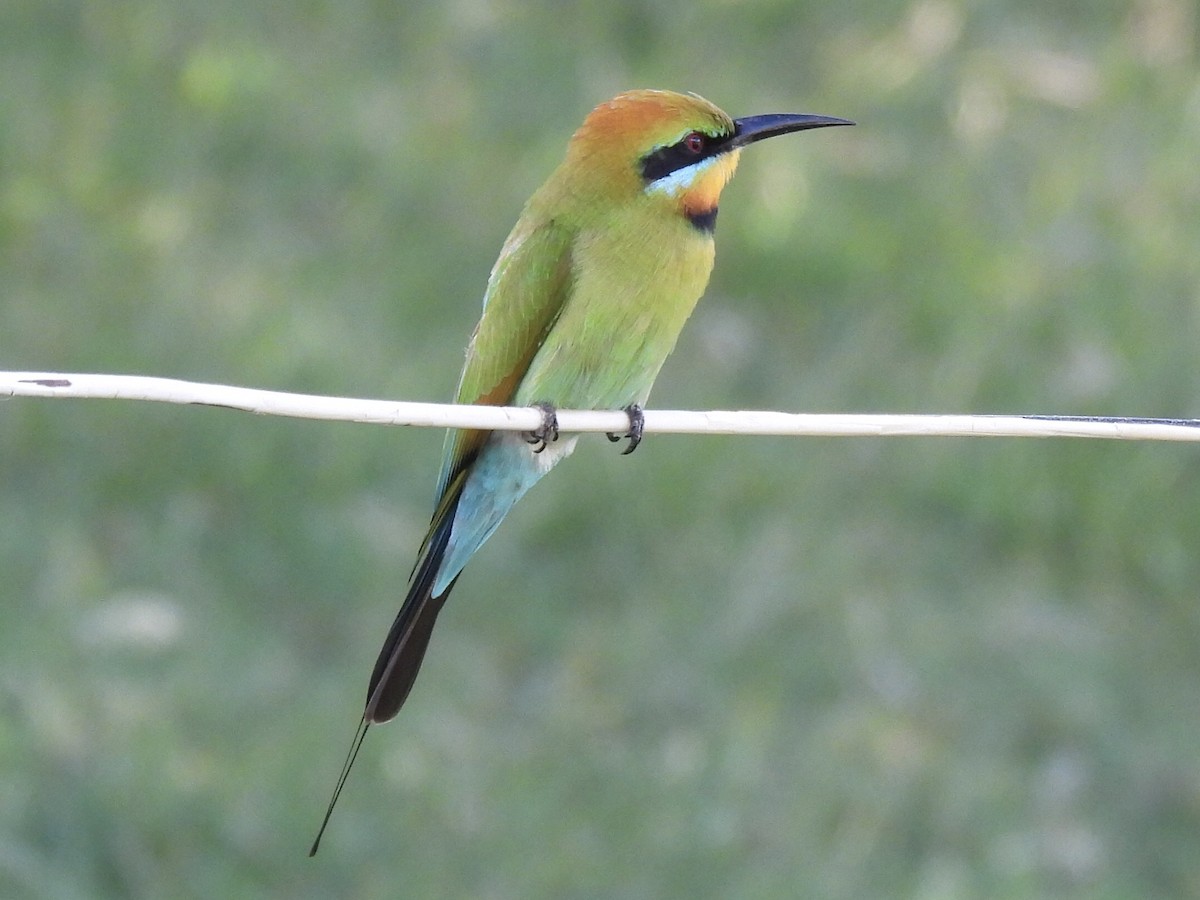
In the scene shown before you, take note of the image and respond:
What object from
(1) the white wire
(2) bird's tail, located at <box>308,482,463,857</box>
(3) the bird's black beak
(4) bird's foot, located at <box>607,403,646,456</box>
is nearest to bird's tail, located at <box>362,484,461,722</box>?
(2) bird's tail, located at <box>308,482,463,857</box>

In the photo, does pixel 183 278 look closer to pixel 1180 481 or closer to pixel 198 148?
pixel 198 148

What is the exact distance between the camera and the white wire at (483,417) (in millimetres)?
1766

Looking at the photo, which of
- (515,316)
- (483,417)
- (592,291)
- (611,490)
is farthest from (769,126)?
(611,490)

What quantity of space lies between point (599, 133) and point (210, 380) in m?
1.67

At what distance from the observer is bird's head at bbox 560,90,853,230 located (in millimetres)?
2957

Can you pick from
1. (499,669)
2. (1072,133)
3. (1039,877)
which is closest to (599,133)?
(499,669)

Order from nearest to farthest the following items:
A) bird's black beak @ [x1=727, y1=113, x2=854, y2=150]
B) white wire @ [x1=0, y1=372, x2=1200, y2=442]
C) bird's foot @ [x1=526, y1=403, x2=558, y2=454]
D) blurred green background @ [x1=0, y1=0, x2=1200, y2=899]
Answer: white wire @ [x1=0, y1=372, x2=1200, y2=442] < bird's foot @ [x1=526, y1=403, x2=558, y2=454] < bird's black beak @ [x1=727, y1=113, x2=854, y2=150] < blurred green background @ [x1=0, y1=0, x2=1200, y2=899]

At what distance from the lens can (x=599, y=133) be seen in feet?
9.82

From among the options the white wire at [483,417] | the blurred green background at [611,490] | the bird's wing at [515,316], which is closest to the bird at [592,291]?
the bird's wing at [515,316]

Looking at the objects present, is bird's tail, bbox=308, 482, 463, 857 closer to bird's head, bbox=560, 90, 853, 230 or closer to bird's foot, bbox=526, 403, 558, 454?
bird's foot, bbox=526, 403, 558, 454

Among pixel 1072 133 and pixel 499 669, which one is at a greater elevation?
pixel 1072 133

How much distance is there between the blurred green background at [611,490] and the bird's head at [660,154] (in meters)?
1.31

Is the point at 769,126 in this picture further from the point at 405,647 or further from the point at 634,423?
the point at 405,647

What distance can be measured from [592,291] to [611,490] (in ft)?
5.04
